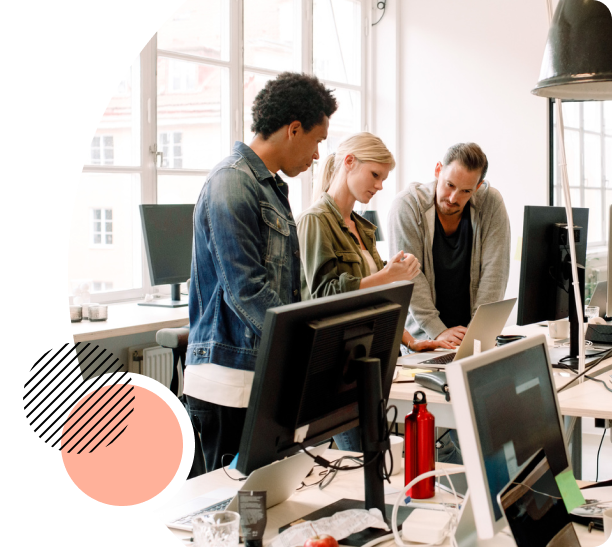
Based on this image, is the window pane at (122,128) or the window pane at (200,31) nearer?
the window pane at (122,128)

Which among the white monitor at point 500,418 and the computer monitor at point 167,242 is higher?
the computer monitor at point 167,242

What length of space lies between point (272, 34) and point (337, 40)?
87 cm

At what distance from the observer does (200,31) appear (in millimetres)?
4883

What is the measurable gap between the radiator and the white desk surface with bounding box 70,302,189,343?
1.04 ft

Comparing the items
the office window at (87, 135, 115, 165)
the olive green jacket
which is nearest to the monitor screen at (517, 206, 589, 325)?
the olive green jacket

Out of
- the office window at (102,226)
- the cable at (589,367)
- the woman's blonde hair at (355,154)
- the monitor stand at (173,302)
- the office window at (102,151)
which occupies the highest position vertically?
the office window at (102,151)

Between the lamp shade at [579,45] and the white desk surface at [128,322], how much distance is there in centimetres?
228

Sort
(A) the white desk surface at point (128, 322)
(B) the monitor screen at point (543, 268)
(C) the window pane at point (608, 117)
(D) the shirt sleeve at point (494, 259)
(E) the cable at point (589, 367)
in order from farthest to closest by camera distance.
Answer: (C) the window pane at point (608, 117)
(A) the white desk surface at point (128, 322)
(D) the shirt sleeve at point (494, 259)
(B) the monitor screen at point (543, 268)
(E) the cable at point (589, 367)

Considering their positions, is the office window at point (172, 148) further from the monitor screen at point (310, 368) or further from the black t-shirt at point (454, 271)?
the monitor screen at point (310, 368)

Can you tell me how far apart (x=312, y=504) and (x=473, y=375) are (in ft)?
1.99

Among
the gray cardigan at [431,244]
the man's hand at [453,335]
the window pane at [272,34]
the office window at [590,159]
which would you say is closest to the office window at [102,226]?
the window pane at [272,34]

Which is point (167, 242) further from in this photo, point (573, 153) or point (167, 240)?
point (573, 153)

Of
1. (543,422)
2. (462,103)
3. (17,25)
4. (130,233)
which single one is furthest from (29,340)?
(462,103)

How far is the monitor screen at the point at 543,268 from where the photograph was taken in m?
2.53
